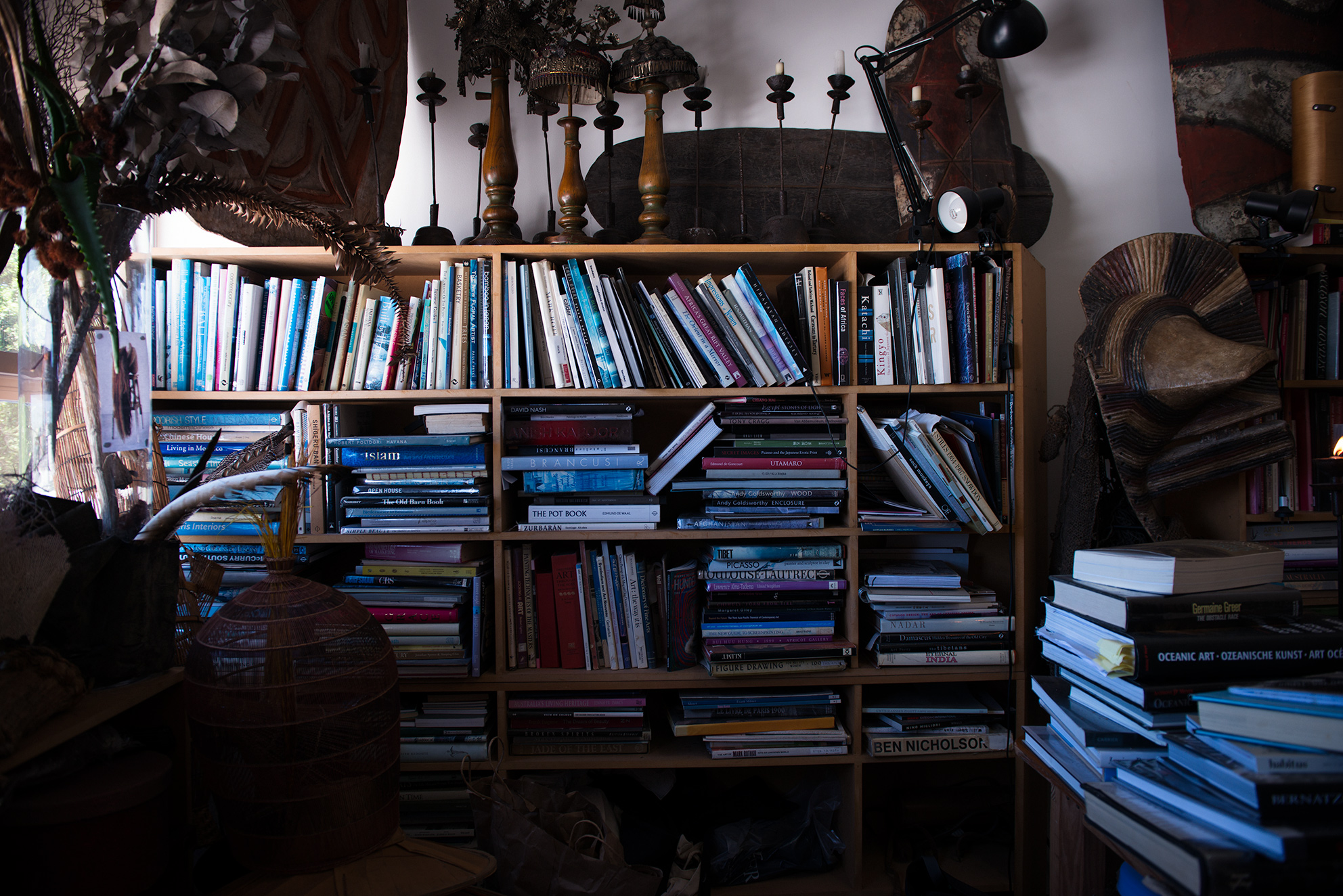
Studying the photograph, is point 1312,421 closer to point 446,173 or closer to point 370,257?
point 370,257

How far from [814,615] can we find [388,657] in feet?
3.37

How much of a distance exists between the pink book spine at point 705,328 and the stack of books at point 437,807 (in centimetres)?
120

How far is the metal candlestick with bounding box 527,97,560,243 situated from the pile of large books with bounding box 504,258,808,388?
21 cm

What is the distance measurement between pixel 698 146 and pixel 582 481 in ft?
3.30

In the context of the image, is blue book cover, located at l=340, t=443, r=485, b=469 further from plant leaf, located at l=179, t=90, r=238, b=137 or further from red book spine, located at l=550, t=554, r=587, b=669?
plant leaf, located at l=179, t=90, r=238, b=137

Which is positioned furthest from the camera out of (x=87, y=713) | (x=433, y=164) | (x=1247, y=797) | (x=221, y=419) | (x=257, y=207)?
(x=433, y=164)

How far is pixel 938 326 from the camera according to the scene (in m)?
1.84

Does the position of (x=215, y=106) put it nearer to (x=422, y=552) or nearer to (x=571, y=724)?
(x=422, y=552)

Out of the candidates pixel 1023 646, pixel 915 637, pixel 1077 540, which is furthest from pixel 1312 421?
pixel 915 637

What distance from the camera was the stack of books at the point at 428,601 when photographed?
70.4 inches

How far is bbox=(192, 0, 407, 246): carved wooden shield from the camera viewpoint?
5.57 feet

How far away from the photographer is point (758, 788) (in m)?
2.09

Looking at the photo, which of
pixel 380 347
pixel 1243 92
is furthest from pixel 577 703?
pixel 1243 92

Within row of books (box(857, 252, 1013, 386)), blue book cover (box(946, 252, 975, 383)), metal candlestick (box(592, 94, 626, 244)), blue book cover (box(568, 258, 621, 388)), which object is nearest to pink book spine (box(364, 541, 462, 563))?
blue book cover (box(568, 258, 621, 388))
